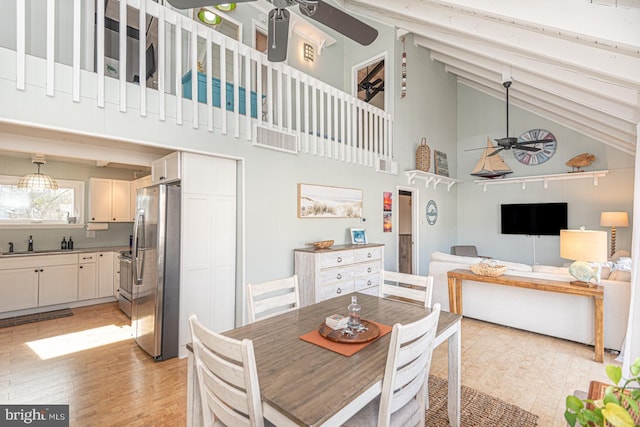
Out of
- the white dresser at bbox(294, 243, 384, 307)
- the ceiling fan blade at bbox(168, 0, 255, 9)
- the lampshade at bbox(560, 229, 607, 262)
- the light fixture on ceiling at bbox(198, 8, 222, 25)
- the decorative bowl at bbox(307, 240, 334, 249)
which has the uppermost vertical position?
the light fixture on ceiling at bbox(198, 8, 222, 25)

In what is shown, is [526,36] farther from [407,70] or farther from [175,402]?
[175,402]

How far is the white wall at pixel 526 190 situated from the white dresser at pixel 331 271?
4.59m

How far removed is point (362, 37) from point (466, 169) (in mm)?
6537

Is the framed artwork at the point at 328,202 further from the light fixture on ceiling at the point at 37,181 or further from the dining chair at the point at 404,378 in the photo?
the light fixture on ceiling at the point at 37,181

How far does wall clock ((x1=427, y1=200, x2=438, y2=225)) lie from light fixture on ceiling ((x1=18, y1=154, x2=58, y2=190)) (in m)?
7.28

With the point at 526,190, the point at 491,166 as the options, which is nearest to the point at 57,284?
the point at 491,166

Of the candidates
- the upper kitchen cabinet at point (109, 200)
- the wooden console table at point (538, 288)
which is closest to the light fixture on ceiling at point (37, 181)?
the upper kitchen cabinet at point (109, 200)

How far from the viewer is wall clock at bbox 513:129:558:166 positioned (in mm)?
6840

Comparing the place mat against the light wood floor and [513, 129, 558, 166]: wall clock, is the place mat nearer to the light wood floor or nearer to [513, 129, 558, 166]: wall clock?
the light wood floor

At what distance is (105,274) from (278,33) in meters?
5.11

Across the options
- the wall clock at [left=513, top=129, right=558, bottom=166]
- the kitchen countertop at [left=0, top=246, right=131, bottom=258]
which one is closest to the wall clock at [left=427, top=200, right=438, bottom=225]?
the wall clock at [left=513, top=129, right=558, bottom=166]

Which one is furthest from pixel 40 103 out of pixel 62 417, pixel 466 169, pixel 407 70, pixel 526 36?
pixel 466 169

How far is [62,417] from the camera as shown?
2271mm

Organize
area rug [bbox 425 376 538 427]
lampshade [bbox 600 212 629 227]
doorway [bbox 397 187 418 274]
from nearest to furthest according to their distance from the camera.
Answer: area rug [bbox 425 376 538 427]
lampshade [bbox 600 212 629 227]
doorway [bbox 397 187 418 274]
